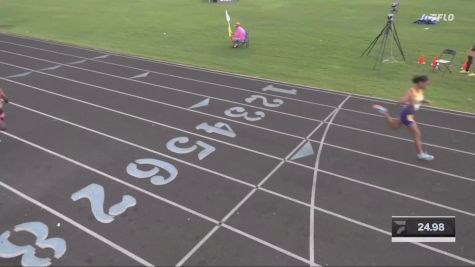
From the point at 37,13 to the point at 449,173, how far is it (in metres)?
31.9

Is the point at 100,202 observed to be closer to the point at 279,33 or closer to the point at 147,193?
the point at 147,193

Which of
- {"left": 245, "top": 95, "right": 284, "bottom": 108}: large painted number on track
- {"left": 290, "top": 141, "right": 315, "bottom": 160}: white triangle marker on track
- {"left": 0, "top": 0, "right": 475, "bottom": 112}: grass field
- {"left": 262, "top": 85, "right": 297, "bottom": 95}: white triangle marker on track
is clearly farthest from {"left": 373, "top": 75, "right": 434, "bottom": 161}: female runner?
{"left": 262, "top": 85, "right": 297, "bottom": 95}: white triangle marker on track

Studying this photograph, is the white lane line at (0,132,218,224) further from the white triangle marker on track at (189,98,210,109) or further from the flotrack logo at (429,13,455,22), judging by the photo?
the flotrack logo at (429,13,455,22)

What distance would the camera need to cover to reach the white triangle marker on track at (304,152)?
9.85 m

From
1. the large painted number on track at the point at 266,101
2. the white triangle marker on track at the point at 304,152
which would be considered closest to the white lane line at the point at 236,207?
the white triangle marker on track at the point at 304,152

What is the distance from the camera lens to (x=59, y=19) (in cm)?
2883

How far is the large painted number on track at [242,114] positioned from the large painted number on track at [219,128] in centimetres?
74

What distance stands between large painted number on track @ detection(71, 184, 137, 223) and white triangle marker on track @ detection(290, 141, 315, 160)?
401 cm

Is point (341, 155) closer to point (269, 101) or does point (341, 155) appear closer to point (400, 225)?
point (400, 225)

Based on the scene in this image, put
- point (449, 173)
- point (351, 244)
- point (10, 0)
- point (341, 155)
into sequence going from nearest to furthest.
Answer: point (351, 244) → point (449, 173) → point (341, 155) → point (10, 0)

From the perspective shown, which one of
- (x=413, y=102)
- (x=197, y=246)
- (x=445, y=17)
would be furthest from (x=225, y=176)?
(x=445, y=17)

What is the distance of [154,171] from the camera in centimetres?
916

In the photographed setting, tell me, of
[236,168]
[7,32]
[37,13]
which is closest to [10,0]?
[37,13]

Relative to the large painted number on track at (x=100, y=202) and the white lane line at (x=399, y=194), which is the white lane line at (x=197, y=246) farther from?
the white lane line at (x=399, y=194)
